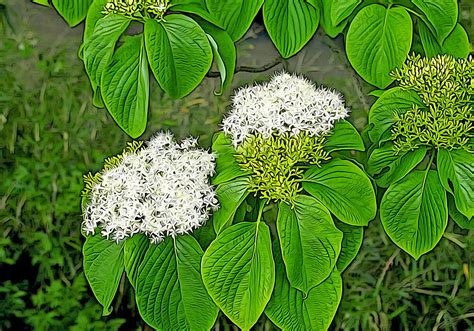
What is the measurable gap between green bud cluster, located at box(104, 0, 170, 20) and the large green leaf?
11 millimetres

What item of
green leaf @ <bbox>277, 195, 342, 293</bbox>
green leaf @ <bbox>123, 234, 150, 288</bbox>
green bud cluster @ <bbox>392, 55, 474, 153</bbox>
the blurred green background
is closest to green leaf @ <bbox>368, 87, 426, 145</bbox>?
green bud cluster @ <bbox>392, 55, 474, 153</bbox>

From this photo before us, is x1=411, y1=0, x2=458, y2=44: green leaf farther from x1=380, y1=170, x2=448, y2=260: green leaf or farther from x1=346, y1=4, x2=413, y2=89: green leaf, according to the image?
x1=380, y1=170, x2=448, y2=260: green leaf

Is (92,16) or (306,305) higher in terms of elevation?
(92,16)

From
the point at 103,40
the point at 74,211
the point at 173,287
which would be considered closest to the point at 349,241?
the point at 173,287

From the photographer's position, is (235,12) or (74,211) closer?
(235,12)

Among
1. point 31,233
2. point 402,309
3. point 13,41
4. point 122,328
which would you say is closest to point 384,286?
point 402,309

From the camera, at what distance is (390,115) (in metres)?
0.75

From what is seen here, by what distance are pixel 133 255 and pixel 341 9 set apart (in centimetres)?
29

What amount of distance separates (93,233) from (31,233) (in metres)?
1.10

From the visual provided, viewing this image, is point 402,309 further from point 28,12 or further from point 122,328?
point 28,12

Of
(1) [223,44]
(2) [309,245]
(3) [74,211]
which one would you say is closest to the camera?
(2) [309,245]

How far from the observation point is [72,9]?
30.5 inches

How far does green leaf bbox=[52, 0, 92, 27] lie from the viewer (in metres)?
0.76

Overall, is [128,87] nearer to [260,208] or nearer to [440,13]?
[260,208]
